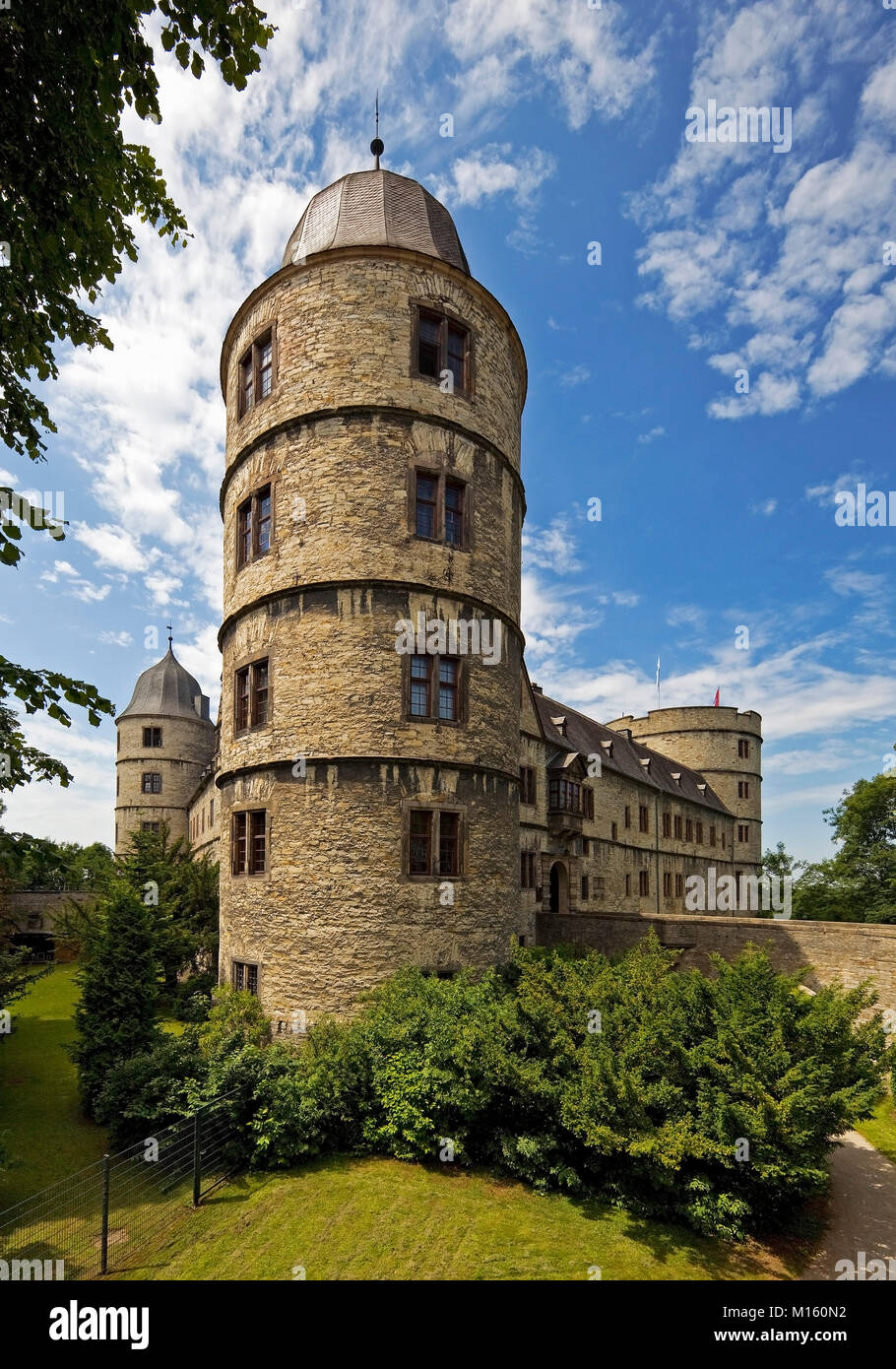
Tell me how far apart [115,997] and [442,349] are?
1648cm

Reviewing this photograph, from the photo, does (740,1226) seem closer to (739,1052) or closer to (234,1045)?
(739,1052)

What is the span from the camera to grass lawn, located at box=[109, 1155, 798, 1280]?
8.63 metres

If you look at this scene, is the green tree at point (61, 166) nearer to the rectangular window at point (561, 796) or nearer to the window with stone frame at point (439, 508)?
the window with stone frame at point (439, 508)

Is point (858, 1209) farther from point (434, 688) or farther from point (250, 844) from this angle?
point (250, 844)

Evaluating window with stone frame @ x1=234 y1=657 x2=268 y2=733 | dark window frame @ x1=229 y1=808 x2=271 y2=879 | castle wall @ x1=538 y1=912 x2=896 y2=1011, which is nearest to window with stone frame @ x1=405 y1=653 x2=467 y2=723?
window with stone frame @ x1=234 y1=657 x2=268 y2=733

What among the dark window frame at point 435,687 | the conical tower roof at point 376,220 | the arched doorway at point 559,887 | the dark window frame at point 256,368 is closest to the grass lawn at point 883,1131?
the dark window frame at point 435,687

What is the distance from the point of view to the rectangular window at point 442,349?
1652 centimetres

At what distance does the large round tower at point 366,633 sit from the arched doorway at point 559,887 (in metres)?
14.4

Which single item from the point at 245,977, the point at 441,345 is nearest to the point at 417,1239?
the point at 245,977

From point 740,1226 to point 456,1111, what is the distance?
4.50m

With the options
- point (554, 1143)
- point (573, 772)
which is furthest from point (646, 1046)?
point (573, 772)

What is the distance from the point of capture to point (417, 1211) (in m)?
9.84

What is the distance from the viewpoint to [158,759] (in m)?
48.7
